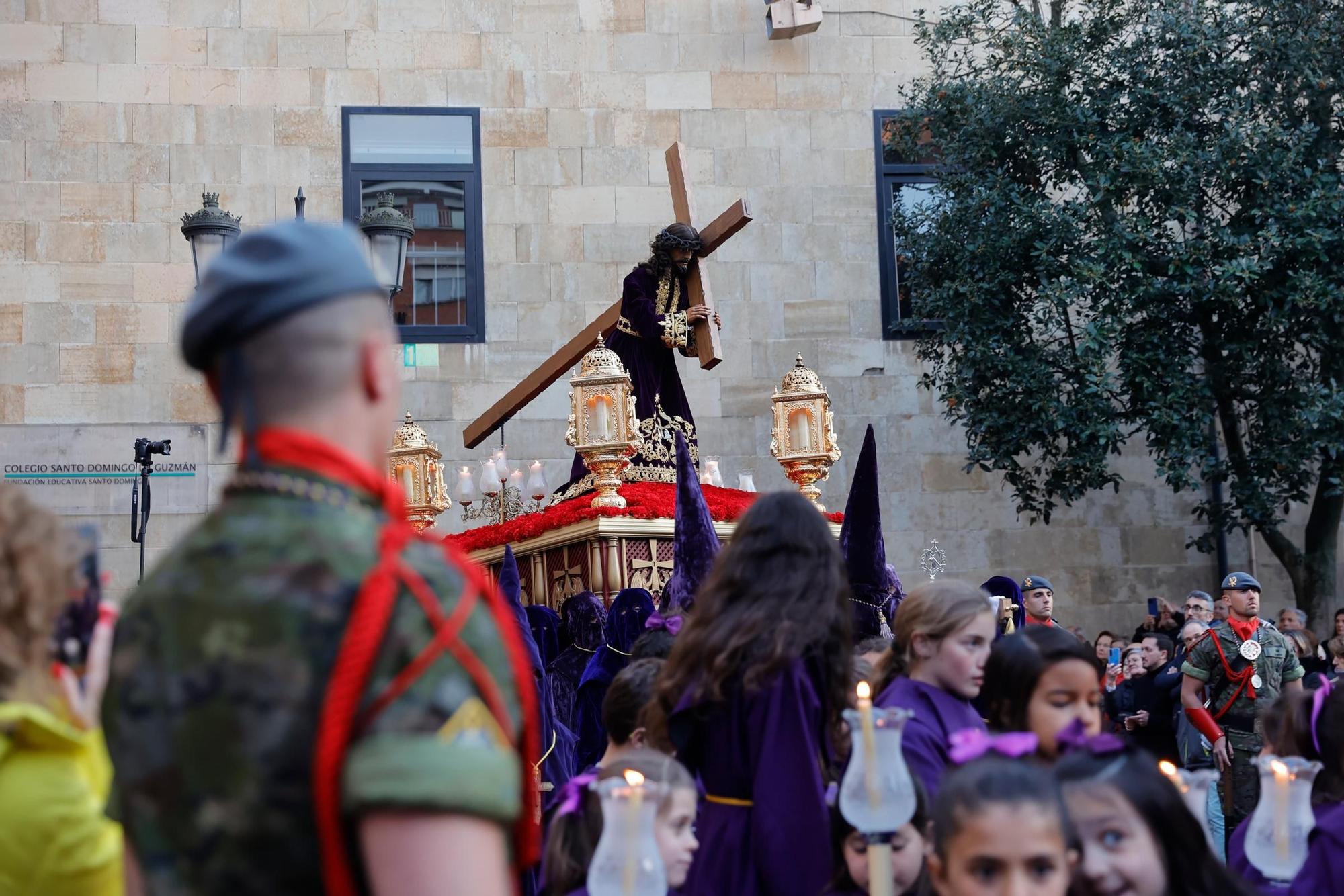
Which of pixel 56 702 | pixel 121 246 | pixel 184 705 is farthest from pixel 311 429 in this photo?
pixel 121 246

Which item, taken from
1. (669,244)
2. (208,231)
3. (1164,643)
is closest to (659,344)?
(669,244)

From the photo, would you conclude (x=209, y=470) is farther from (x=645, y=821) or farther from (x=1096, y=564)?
(x=645, y=821)

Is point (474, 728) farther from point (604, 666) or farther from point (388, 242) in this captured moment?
point (388, 242)

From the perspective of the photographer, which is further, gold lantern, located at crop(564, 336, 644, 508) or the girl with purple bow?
gold lantern, located at crop(564, 336, 644, 508)

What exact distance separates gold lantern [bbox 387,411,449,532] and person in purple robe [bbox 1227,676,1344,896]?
27.4 feet

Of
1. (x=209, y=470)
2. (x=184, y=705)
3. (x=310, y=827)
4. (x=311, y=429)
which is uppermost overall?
(x=209, y=470)

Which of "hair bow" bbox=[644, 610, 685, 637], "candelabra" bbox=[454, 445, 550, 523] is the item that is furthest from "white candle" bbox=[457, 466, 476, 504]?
"hair bow" bbox=[644, 610, 685, 637]

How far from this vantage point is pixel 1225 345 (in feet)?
47.5

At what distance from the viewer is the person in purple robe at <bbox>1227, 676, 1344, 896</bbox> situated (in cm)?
420

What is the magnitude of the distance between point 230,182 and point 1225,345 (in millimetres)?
9502

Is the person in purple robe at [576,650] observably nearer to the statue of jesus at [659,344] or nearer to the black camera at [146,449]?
the statue of jesus at [659,344]

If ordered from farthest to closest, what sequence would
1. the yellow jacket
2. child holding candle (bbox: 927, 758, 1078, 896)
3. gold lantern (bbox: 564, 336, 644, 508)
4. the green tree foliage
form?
the green tree foliage
gold lantern (bbox: 564, 336, 644, 508)
child holding candle (bbox: 927, 758, 1078, 896)
the yellow jacket

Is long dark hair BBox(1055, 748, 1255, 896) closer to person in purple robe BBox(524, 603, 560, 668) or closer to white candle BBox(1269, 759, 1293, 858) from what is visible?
white candle BBox(1269, 759, 1293, 858)

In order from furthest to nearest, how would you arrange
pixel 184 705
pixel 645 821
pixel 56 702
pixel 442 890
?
pixel 645 821, pixel 56 702, pixel 184 705, pixel 442 890
